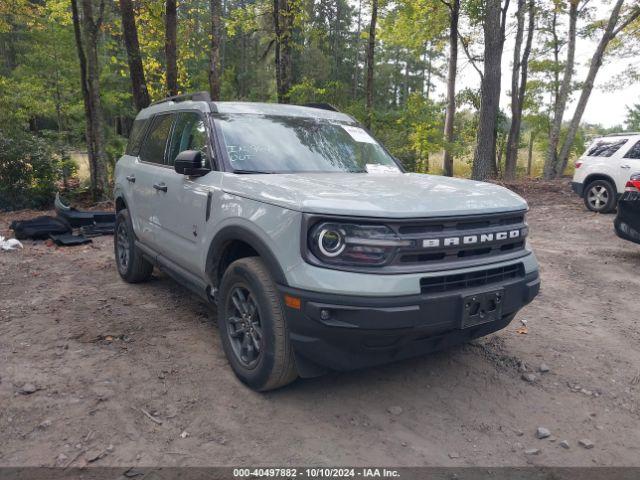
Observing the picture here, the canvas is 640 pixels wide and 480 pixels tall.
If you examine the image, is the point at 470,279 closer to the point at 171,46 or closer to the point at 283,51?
the point at 171,46

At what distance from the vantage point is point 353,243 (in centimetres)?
265

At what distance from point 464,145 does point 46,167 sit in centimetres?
1510

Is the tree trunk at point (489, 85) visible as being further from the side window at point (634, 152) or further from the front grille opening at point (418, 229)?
the front grille opening at point (418, 229)

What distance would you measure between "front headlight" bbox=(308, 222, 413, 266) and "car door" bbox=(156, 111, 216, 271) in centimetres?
126

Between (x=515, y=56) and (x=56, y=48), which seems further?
(x=515, y=56)

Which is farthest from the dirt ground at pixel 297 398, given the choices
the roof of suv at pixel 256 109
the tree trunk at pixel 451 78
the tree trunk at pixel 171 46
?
the tree trunk at pixel 451 78

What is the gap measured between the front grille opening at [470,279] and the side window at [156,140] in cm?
312

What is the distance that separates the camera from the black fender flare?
286 centimetres

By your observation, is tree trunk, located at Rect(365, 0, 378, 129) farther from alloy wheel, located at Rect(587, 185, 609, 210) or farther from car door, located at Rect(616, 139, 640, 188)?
car door, located at Rect(616, 139, 640, 188)

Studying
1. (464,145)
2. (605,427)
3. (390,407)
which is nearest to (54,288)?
(390,407)

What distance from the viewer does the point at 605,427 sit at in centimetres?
297

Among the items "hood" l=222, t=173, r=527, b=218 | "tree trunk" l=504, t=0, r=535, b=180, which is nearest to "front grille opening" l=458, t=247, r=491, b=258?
"hood" l=222, t=173, r=527, b=218

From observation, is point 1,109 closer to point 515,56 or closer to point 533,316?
point 533,316

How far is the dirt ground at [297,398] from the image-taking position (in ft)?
8.78
